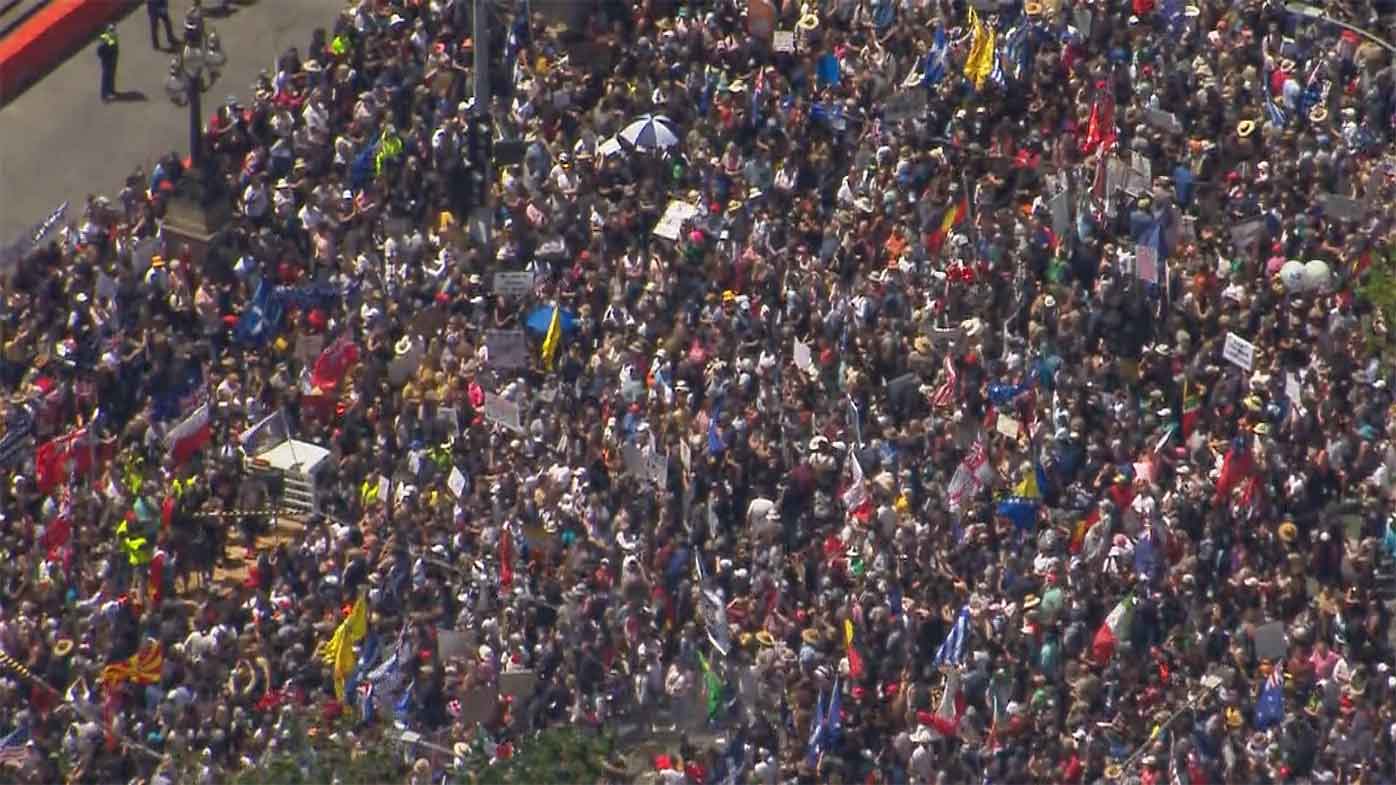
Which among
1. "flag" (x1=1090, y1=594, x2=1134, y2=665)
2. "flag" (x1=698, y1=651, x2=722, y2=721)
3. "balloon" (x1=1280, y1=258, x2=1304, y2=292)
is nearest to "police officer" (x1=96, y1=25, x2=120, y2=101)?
"flag" (x1=698, y1=651, x2=722, y2=721)

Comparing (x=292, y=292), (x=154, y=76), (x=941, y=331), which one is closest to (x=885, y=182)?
(x=941, y=331)

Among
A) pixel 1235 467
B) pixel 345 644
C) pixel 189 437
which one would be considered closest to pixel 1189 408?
pixel 1235 467

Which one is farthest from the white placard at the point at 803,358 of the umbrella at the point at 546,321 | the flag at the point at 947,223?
the umbrella at the point at 546,321

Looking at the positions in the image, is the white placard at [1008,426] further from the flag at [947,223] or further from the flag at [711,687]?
the flag at [711,687]

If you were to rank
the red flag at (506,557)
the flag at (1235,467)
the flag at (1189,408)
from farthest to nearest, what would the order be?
the flag at (1189,408)
the red flag at (506,557)
the flag at (1235,467)

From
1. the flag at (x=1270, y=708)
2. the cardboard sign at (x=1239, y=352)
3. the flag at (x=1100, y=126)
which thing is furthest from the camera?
the flag at (x=1100, y=126)

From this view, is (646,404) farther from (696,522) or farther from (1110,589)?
(1110,589)

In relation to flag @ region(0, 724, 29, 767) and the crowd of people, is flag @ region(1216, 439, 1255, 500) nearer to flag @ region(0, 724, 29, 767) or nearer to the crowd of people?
the crowd of people
